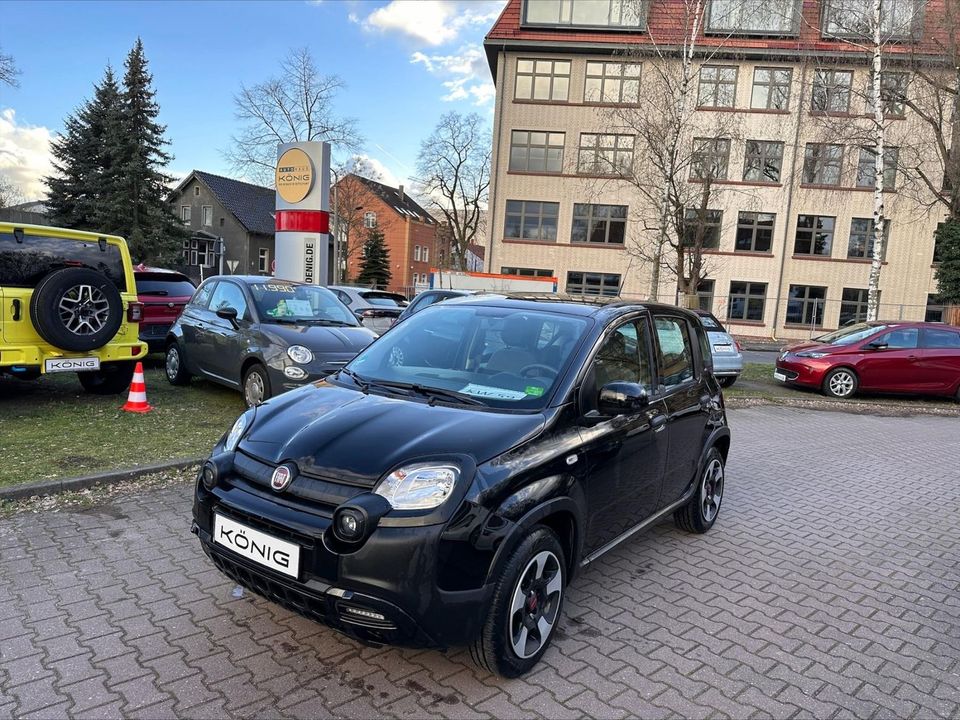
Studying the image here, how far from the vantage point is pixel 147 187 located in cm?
3781

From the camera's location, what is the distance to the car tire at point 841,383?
516 inches

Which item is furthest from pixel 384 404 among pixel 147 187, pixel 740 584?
pixel 147 187

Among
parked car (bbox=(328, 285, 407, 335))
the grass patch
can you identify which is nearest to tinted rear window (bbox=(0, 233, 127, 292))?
the grass patch

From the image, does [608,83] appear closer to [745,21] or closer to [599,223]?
[599,223]

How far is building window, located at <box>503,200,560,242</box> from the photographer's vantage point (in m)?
32.6

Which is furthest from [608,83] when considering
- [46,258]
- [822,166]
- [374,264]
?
[46,258]

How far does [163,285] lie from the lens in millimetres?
11094

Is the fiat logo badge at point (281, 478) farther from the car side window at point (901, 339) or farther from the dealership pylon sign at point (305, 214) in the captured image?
the car side window at point (901, 339)

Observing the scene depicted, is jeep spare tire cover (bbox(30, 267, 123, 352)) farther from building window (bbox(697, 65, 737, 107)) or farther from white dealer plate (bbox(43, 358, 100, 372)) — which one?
building window (bbox(697, 65, 737, 107))

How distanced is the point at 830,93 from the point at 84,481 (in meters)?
24.2

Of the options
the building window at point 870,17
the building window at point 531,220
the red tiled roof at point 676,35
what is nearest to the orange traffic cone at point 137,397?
the red tiled roof at point 676,35

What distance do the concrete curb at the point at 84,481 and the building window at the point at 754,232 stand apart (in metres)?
31.2

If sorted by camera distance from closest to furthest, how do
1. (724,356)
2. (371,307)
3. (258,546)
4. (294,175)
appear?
(258,546) < (724,356) < (371,307) < (294,175)

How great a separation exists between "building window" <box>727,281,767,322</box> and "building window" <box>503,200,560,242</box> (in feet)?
30.0
